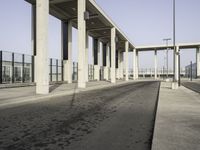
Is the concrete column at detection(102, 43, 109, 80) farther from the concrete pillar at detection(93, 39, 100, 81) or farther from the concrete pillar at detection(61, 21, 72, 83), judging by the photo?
the concrete pillar at detection(61, 21, 72, 83)

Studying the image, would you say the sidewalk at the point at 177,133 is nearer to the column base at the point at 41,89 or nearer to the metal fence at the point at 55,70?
the column base at the point at 41,89

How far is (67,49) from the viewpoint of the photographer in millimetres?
42594

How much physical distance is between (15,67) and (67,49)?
516 inches

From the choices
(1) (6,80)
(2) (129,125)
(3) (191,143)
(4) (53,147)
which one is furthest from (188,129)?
(1) (6,80)

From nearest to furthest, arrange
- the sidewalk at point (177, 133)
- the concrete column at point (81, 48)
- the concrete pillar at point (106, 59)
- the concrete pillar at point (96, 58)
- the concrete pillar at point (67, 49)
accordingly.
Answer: the sidewalk at point (177, 133) → the concrete column at point (81, 48) → the concrete pillar at point (67, 49) → the concrete pillar at point (96, 58) → the concrete pillar at point (106, 59)

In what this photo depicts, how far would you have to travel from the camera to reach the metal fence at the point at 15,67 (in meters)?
29.2

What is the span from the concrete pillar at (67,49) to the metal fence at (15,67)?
8.89 metres

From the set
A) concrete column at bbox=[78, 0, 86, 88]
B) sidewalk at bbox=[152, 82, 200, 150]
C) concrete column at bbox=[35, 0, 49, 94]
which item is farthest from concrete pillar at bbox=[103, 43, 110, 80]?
sidewalk at bbox=[152, 82, 200, 150]

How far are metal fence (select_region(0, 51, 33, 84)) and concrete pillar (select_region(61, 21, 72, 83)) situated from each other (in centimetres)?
889

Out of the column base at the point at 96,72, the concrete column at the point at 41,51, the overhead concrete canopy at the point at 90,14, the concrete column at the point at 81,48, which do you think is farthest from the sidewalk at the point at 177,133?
the column base at the point at 96,72

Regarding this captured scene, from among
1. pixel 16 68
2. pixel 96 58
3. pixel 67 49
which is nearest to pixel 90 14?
pixel 67 49

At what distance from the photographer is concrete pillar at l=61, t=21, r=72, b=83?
140ft

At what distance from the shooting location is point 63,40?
141 ft

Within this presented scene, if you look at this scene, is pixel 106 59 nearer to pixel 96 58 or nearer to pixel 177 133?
pixel 96 58
